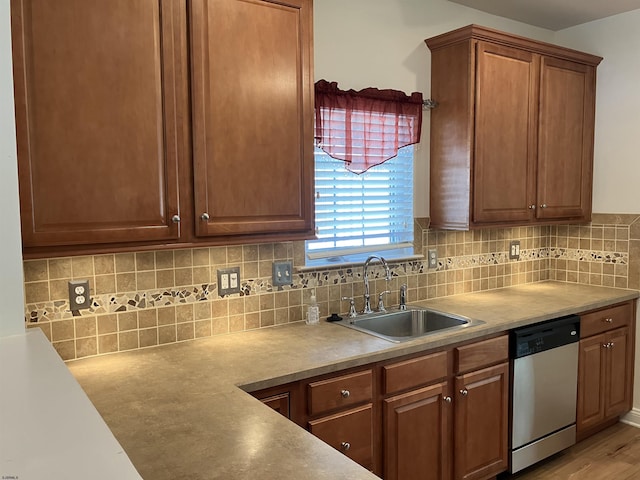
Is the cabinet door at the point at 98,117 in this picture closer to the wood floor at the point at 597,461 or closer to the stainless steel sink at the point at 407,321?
the stainless steel sink at the point at 407,321

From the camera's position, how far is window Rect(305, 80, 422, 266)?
113 inches

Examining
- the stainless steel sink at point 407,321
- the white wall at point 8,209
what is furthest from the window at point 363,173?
the white wall at point 8,209

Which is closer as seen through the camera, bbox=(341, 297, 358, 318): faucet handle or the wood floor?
bbox=(341, 297, 358, 318): faucet handle

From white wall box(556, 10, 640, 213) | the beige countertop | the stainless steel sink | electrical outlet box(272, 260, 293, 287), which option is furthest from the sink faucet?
white wall box(556, 10, 640, 213)

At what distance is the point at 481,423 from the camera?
108 inches

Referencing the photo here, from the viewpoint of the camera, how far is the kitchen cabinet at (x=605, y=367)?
3281 mm

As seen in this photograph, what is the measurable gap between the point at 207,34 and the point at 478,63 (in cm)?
166

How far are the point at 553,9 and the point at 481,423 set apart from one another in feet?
8.70

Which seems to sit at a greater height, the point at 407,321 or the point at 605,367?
the point at 407,321

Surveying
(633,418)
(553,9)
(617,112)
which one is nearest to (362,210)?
(553,9)

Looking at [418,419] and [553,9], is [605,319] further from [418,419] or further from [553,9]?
[553,9]

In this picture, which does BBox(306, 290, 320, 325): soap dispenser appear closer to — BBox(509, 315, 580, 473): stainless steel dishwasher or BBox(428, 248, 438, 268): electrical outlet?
BBox(428, 248, 438, 268): electrical outlet

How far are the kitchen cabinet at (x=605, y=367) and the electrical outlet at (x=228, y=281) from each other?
6.88 feet

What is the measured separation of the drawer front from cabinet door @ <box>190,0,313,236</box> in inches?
31.6
